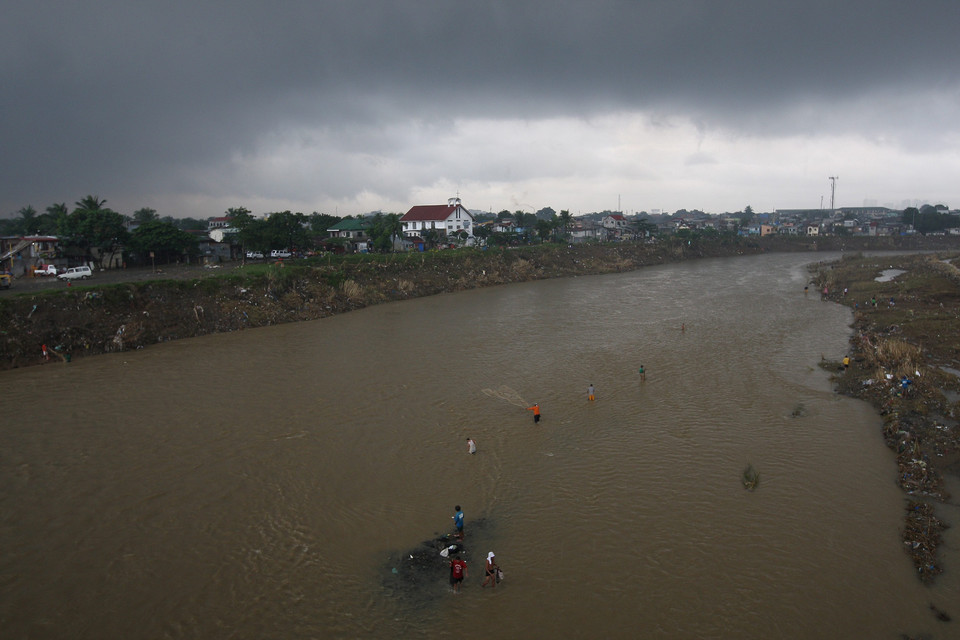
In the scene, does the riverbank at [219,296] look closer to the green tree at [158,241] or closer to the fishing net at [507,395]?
the green tree at [158,241]

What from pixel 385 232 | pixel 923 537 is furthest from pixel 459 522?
pixel 385 232

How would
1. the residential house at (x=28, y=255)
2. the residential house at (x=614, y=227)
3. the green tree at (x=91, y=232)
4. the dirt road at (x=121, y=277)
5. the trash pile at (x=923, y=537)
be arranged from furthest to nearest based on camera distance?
the residential house at (x=614, y=227)
the green tree at (x=91, y=232)
the residential house at (x=28, y=255)
the dirt road at (x=121, y=277)
the trash pile at (x=923, y=537)

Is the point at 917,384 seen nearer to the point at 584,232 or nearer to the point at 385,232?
the point at 385,232

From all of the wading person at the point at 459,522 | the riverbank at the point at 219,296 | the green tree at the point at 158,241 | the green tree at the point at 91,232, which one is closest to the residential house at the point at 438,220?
the riverbank at the point at 219,296

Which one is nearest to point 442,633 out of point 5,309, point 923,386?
point 923,386

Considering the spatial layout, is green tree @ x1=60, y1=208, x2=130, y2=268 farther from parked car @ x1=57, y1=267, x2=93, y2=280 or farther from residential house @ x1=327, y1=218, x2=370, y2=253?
residential house @ x1=327, y1=218, x2=370, y2=253

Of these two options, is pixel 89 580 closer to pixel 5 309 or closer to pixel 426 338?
pixel 426 338
